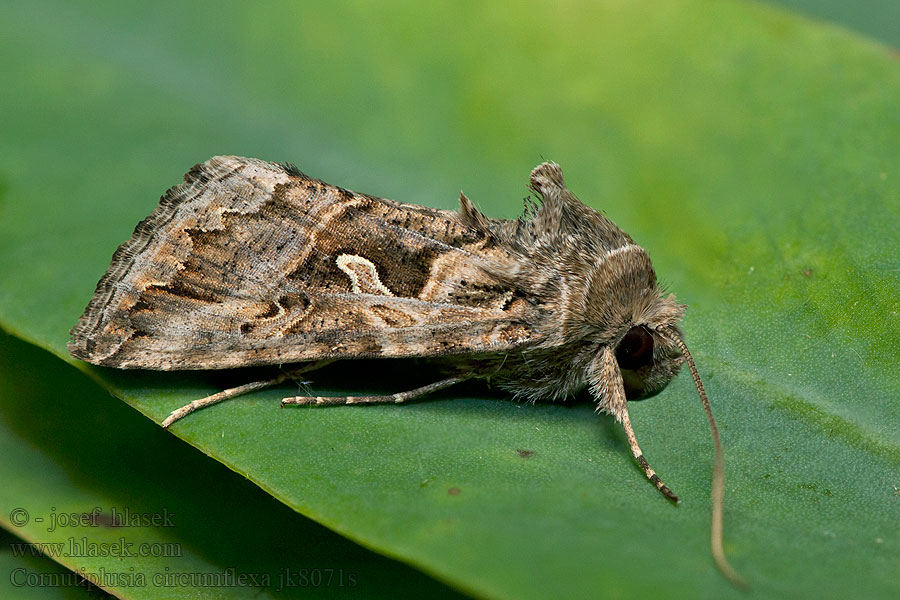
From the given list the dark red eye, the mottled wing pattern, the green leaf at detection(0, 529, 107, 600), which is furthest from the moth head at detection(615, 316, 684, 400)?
the green leaf at detection(0, 529, 107, 600)

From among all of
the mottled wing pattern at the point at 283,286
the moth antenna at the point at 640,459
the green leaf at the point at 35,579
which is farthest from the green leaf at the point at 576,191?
the green leaf at the point at 35,579

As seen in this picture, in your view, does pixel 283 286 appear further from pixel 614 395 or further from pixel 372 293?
pixel 614 395

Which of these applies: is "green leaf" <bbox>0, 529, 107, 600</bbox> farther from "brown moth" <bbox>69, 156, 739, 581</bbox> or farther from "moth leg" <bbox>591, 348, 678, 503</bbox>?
"moth leg" <bbox>591, 348, 678, 503</bbox>

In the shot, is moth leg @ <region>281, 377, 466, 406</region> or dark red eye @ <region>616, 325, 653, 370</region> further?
dark red eye @ <region>616, 325, 653, 370</region>

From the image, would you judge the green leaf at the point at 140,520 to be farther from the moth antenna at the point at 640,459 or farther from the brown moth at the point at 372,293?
the moth antenna at the point at 640,459

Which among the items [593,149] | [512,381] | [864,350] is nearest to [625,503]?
[512,381]
